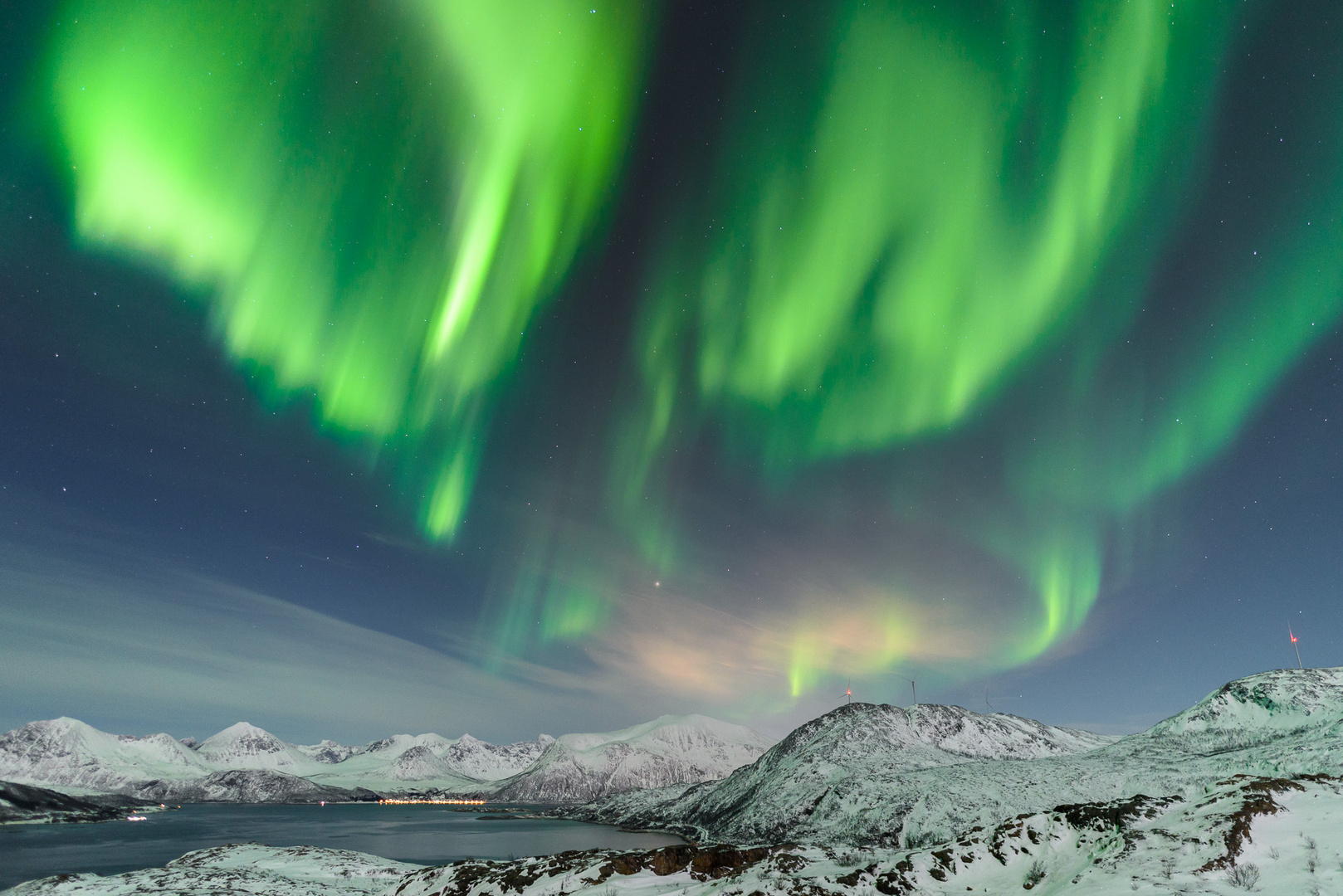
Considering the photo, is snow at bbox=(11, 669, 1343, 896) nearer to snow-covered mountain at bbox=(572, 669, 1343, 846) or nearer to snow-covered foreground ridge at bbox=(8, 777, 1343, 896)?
snow-covered foreground ridge at bbox=(8, 777, 1343, 896)

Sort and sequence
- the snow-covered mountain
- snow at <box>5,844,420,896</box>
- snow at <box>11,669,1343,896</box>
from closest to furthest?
snow at <box>11,669,1343,896</box>
snow at <box>5,844,420,896</box>
the snow-covered mountain

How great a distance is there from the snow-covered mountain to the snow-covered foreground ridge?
5.63 m

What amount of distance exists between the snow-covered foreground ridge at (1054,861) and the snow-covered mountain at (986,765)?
5628 millimetres

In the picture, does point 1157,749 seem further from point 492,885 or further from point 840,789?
point 492,885

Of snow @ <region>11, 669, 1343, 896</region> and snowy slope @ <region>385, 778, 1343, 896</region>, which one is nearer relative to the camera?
snowy slope @ <region>385, 778, 1343, 896</region>

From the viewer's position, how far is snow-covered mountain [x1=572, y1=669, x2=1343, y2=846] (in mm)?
85562

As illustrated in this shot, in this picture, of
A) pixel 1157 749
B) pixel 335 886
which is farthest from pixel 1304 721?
pixel 335 886

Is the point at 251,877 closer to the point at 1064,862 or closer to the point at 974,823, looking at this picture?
the point at 1064,862

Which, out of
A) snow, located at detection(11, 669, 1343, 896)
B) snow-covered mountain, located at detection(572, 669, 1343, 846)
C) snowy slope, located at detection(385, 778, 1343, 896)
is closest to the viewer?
snowy slope, located at detection(385, 778, 1343, 896)

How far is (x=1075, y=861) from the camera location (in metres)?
23.8

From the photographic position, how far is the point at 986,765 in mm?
115625

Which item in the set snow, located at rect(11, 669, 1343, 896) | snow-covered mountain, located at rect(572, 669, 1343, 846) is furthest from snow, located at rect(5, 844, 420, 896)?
snow-covered mountain, located at rect(572, 669, 1343, 846)

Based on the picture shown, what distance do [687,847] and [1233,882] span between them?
25543 millimetres

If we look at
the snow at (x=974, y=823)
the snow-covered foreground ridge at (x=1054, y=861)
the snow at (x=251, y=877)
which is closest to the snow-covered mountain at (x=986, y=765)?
the snow at (x=974, y=823)
